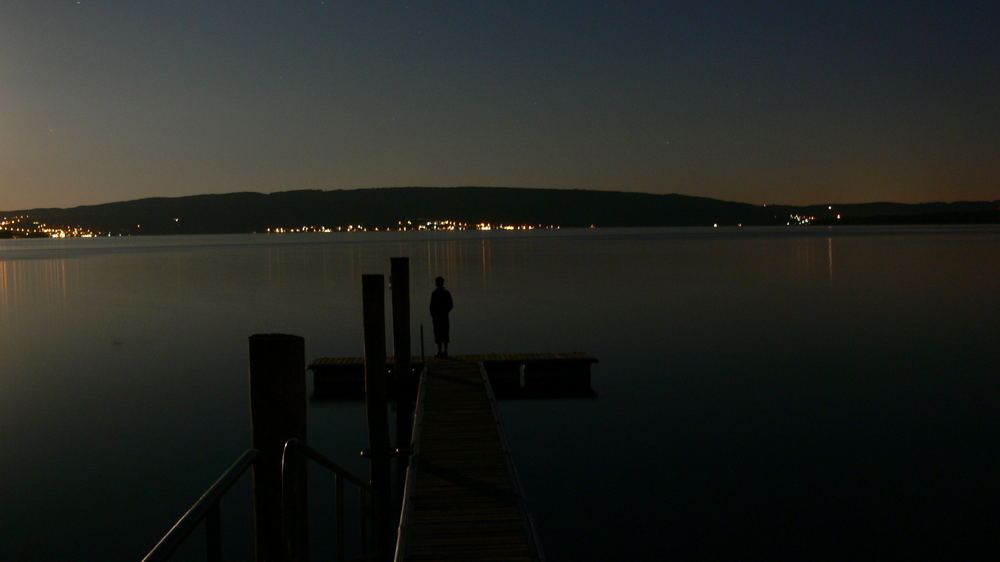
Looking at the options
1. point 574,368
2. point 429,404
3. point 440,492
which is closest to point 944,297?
point 574,368

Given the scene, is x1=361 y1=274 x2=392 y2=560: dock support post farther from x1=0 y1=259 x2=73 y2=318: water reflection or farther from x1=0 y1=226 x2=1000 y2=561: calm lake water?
x1=0 y1=259 x2=73 y2=318: water reflection

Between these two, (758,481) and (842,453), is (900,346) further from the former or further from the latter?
(758,481)

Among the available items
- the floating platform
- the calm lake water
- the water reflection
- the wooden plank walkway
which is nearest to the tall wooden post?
the wooden plank walkway

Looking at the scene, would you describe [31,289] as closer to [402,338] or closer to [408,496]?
[402,338]

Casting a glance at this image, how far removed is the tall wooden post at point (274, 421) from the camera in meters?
3.89

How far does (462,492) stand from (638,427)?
855 cm

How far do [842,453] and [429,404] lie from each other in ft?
24.9

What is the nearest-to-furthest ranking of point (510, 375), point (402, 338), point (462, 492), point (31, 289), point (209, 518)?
point (209, 518) < point (462, 492) < point (402, 338) < point (510, 375) < point (31, 289)

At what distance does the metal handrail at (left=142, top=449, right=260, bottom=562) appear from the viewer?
292 cm

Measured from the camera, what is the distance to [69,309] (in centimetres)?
4444

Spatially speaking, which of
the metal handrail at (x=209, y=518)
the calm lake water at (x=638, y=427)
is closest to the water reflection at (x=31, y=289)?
the calm lake water at (x=638, y=427)

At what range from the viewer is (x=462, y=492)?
30.6 feet

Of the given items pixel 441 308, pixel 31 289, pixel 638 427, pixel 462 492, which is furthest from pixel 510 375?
pixel 31 289

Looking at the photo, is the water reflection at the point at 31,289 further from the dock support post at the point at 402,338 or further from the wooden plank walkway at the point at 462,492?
the wooden plank walkway at the point at 462,492
